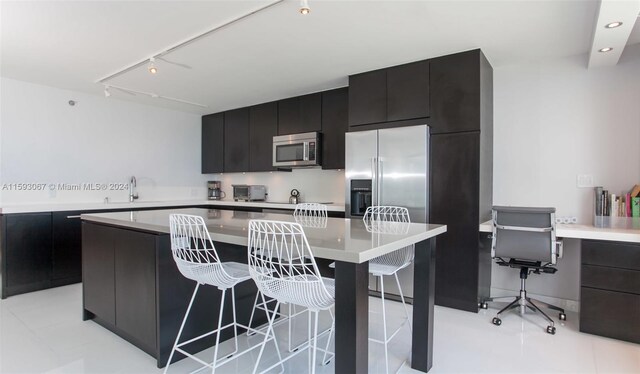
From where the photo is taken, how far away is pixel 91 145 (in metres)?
4.58

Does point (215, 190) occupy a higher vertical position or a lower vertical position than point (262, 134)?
lower

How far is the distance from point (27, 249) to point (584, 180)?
5.68 meters

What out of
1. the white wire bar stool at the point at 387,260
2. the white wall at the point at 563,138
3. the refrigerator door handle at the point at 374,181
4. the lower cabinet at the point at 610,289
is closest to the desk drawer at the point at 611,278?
the lower cabinet at the point at 610,289

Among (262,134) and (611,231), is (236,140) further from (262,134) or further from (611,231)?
(611,231)

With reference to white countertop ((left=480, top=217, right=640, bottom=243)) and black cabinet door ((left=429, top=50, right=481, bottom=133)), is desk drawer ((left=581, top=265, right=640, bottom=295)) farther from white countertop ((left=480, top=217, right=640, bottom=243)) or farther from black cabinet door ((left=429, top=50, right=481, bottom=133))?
black cabinet door ((left=429, top=50, right=481, bottom=133))

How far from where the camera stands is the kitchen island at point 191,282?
1363 mm

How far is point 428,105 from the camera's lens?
326 cm

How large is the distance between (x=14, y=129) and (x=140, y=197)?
5.51 feet

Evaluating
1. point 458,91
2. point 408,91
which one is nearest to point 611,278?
point 458,91

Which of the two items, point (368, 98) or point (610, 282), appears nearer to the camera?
point (610, 282)

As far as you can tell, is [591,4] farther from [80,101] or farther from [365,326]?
[80,101]

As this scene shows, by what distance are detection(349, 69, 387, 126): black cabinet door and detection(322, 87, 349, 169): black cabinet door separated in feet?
1.13

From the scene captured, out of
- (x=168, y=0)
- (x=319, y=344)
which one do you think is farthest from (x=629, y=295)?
(x=168, y=0)

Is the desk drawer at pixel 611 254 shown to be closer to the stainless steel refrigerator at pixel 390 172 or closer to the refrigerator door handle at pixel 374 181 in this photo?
the stainless steel refrigerator at pixel 390 172
